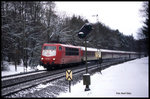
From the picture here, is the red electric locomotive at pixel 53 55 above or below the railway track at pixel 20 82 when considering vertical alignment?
above

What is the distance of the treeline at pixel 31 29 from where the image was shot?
60.7 feet

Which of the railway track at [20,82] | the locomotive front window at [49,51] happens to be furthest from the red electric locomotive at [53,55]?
the railway track at [20,82]

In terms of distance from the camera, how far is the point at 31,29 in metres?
25.8

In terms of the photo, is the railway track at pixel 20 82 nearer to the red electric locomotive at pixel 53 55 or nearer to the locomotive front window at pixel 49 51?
the red electric locomotive at pixel 53 55

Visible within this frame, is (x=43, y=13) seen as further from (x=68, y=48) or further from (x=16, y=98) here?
(x=16, y=98)

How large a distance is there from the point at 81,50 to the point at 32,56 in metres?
8.88

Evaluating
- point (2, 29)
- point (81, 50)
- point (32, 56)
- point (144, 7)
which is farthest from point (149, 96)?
point (144, 7)

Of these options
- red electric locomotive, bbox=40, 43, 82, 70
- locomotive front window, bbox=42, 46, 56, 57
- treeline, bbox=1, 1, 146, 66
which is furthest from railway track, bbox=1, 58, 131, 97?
locomotive front window, bbox=42, 46, 56, 57

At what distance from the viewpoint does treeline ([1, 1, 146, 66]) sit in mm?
18500

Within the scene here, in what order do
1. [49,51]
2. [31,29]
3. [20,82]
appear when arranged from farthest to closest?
1. [31,29]
2. [49,51]
3. [20,82]

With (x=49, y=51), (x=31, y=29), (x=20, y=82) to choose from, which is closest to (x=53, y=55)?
(x=49, y=51)

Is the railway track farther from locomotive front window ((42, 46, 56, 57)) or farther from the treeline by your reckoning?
locomotive front window ((42, 46, 56, 57))

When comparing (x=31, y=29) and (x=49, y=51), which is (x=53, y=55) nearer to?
(x=49, y=51)

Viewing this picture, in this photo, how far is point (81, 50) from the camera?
3203 centimetres
